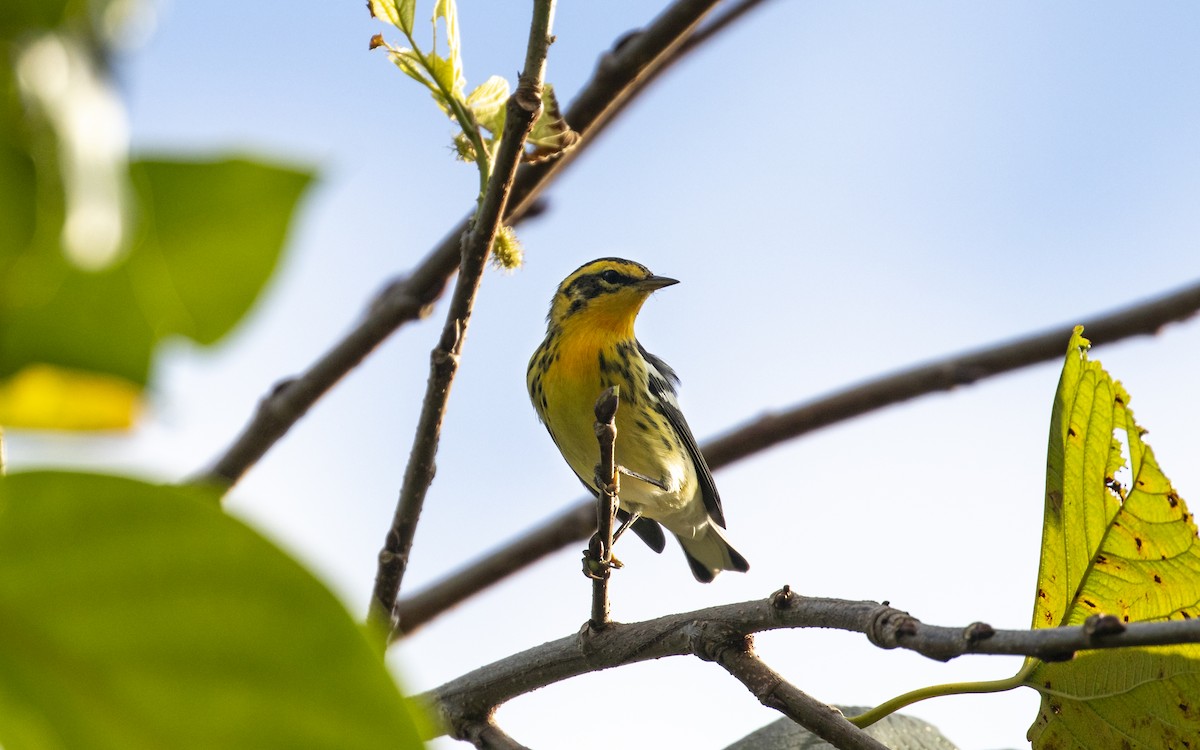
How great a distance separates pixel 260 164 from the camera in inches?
12.7

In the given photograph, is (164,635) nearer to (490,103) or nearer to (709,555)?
(490,103)

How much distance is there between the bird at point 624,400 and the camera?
5.26 metres

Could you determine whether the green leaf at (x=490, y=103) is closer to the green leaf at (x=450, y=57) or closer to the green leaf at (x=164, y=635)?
the green leaf at (x=450, y=57)

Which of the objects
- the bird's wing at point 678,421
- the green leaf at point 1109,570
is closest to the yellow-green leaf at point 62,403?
the green leaf at point 1109,570

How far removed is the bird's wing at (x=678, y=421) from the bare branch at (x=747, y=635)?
10.8 feet

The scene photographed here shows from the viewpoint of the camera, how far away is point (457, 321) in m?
1.79

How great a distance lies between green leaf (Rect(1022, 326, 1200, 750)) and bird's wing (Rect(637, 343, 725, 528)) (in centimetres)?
368

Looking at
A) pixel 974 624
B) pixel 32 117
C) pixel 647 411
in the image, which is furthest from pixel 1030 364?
pixel 32 117

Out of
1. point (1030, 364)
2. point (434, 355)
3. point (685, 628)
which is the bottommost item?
point (685, 628)

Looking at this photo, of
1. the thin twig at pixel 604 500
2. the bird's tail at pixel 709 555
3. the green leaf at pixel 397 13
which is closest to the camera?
the green leaf at pixel 397 13

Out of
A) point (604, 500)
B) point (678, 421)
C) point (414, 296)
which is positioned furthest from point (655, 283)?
point (604, 500)

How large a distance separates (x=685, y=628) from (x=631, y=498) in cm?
373

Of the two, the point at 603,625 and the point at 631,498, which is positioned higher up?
the point at 631,498

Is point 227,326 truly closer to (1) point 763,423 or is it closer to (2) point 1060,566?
(2) point 1060,566
